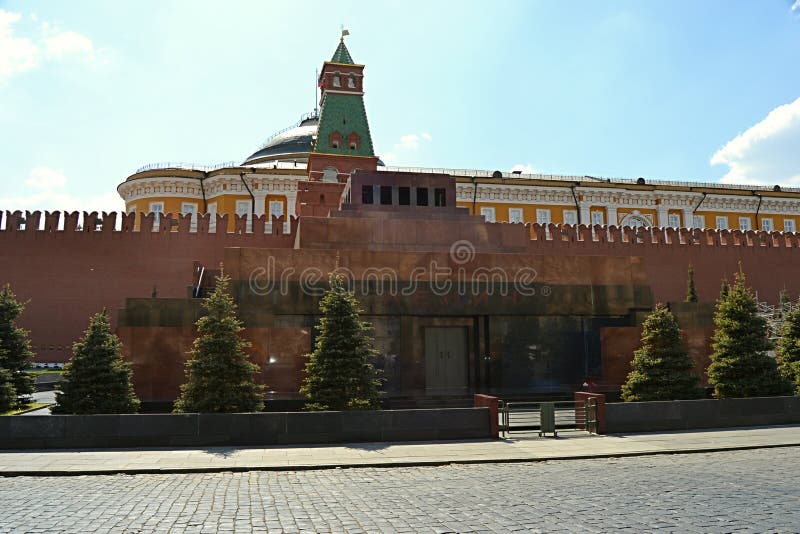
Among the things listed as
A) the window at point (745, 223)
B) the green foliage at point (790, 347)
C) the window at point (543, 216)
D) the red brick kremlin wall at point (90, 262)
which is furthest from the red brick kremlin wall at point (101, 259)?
the window at point (745, 223)

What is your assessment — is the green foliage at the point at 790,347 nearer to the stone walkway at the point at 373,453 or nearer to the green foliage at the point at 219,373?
the stone walkway at the point at 373,453

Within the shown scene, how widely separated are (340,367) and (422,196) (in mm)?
11154

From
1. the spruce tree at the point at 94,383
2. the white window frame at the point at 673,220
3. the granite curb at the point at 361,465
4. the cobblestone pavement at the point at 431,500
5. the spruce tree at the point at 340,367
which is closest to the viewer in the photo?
the cobblestone pavement at the point at 431,500

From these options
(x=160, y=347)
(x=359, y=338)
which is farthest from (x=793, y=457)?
(x=160, y=347)

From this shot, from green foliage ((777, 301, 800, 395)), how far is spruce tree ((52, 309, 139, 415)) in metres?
15.6

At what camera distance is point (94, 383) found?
1301 centimetres

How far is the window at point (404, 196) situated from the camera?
23188 millimetres

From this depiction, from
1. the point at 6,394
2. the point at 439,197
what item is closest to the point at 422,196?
the point at 439,197

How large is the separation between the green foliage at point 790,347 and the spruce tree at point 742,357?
1480 millimetres

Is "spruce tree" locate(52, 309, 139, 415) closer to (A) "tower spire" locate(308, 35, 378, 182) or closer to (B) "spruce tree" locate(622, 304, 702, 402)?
(B) "spruce tree" locate(622, 304, 702, 402)

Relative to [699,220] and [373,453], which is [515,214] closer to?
[699,220]

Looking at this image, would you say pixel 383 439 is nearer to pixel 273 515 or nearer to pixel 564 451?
pixel 564 451

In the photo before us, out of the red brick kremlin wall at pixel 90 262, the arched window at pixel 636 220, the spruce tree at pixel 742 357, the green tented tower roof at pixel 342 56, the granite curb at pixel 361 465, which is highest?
the green tented tower roof at pixel 342 56

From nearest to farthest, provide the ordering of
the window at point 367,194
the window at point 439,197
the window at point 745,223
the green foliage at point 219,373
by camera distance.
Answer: the green foliage at point 219,373 < the window at point 367,194 < the window at point 439,197 < the window at point 745,223
